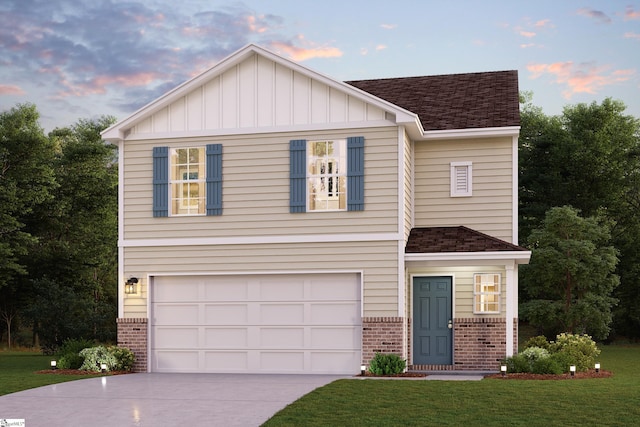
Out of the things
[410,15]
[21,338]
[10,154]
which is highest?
[410,15]

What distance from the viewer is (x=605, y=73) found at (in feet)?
111

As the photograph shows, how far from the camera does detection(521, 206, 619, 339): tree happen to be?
26.7m

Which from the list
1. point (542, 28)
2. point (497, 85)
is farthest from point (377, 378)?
point (542, 28)

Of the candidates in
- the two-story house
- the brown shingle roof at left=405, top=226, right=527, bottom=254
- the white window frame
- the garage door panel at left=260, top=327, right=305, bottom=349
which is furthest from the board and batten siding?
the garage door panel at left=260, top=327, right=305, bottom=349

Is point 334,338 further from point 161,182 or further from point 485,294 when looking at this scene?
point 161,182

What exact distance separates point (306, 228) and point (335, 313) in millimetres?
1974

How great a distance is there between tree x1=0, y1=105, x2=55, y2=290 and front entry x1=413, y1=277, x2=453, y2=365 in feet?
60.2

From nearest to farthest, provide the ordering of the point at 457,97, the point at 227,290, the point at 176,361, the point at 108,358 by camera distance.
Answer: the point at 108,358, the point at 227,290, the point at 176,361, the point at 457,97

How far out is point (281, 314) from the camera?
62.8ft

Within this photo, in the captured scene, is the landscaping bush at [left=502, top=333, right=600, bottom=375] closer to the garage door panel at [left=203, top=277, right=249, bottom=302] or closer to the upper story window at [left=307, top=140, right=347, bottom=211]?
the upper story window at [left=307, top=140, right=347, bottom=211]

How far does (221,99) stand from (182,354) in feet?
19.4

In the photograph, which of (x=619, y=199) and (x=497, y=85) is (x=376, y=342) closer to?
(x=497, y=85)

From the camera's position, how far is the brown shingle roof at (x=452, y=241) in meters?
18.7

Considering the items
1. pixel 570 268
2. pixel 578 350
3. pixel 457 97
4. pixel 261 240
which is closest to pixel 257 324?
pixel 261 240
